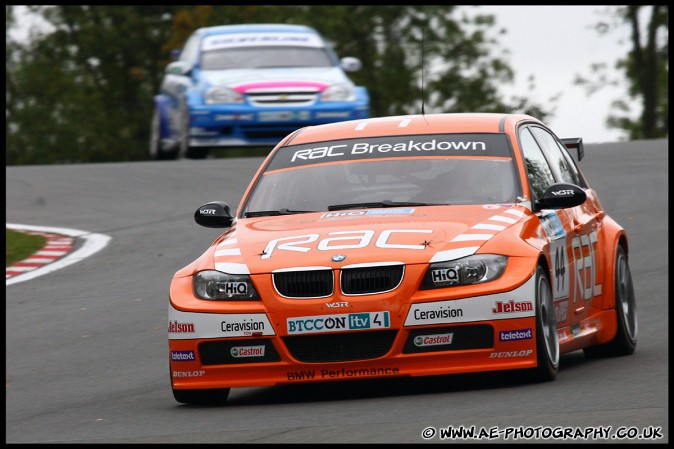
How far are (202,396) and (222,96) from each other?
1311cm

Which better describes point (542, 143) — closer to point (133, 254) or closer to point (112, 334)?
point (112, 334)

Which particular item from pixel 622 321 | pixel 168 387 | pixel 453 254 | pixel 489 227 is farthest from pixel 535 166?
pixel 168 387

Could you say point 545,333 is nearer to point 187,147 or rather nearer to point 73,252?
point 73,252

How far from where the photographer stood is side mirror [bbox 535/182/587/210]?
8.52 meters

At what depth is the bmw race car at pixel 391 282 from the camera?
25.1 feet

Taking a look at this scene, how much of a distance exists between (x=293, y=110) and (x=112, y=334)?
10.3m

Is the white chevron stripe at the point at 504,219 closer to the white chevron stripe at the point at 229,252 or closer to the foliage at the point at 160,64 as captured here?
the white chevron stripe at the point at 229,252

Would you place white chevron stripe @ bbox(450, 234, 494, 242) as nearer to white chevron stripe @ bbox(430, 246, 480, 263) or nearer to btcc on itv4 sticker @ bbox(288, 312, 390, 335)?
white chevron stripe @ bbox(430, 246, 480, 263)

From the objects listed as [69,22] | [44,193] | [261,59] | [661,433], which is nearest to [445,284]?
[661,433]

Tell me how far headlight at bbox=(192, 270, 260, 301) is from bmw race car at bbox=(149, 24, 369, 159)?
42.5ft

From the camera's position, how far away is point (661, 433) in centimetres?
603

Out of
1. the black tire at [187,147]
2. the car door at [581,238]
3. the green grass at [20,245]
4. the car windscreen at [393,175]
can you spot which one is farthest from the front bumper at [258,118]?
the car windscreen at [393,175]

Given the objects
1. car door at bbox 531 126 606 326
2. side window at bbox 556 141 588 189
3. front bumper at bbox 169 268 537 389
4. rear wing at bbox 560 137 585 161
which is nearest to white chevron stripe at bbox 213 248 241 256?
front bumper at bbox 169 268 537 389

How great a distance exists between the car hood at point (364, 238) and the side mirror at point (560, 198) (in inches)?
5.5
